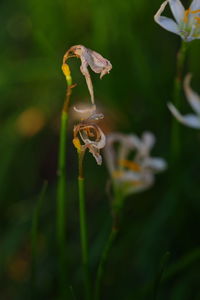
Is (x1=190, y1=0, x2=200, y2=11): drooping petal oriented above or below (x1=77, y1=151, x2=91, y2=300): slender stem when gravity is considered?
above

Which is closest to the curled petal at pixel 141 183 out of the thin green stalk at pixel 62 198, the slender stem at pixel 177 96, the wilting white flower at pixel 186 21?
the slender stem at pixel 177 96

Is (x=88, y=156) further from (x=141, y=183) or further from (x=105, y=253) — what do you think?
(x=105, y=253)

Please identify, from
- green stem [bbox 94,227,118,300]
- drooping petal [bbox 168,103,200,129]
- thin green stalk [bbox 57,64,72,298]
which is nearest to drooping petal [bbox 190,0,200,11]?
drooping petal [bbox 168,103,200,129]

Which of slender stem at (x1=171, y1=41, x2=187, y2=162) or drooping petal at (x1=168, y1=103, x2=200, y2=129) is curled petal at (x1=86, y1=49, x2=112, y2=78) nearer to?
slender stem at (x1=171, y1=41, x2=187, y2=162)

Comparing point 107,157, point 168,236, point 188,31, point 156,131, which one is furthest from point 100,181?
point 188,31

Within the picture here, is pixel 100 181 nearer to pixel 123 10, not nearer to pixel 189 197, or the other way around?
pixel 189 197
